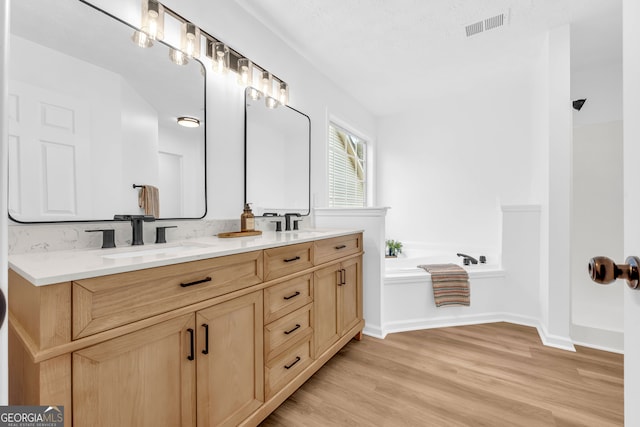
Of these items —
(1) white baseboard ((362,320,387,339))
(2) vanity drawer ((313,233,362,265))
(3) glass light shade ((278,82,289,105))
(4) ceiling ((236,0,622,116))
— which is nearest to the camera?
(2) vanity drawer ((313,233,362,265))

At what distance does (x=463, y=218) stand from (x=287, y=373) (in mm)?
3183

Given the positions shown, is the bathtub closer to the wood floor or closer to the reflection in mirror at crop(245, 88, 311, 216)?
the wood floor

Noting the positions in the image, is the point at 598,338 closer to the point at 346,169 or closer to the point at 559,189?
the point at 559,189

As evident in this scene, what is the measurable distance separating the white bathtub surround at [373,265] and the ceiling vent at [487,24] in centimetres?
164

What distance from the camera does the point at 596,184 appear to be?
9.02ft

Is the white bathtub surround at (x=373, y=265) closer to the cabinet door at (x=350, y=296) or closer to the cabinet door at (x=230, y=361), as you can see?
the cabinet door at (x=350, y=296)

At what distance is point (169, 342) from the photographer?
3.25 feet

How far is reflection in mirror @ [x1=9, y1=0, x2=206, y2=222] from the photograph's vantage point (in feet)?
3.64

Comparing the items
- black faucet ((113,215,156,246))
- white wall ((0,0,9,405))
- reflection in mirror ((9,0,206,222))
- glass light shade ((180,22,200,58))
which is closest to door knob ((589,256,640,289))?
white wall ((0,0,9,405))

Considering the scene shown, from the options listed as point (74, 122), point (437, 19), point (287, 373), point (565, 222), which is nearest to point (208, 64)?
point (74, 122)

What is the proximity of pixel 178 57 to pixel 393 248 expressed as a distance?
10.9 ft

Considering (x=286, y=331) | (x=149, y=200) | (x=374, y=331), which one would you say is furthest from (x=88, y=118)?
(x=374, y=331)

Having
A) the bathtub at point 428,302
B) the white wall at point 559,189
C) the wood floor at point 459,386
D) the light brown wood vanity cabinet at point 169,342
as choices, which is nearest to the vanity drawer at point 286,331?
the light brown wood vanity cabinet at point 169,342

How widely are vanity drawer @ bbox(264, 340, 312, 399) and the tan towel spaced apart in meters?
0.99
